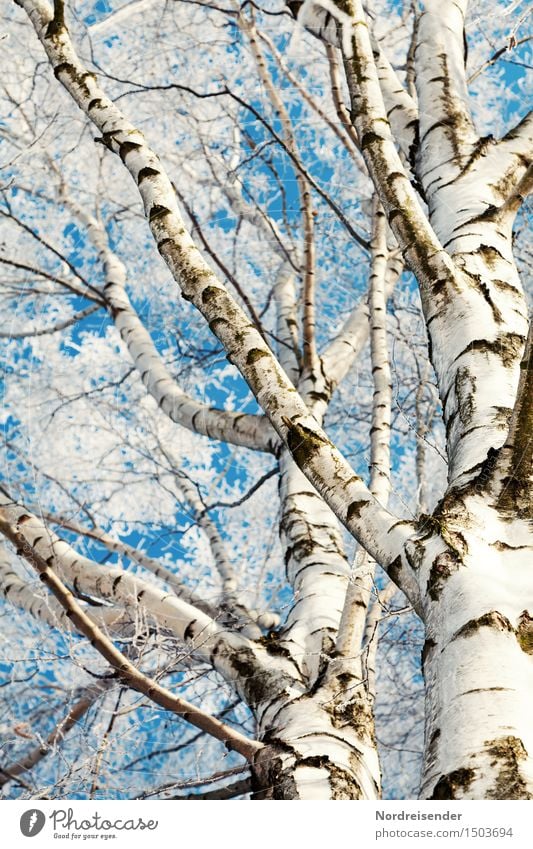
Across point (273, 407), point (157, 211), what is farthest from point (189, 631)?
point (157, 211)

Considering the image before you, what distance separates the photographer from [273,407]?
4.26 feet

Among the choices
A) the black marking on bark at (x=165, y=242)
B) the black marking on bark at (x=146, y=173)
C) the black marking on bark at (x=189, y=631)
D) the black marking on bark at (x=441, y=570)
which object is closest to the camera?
the black marking on bark at (x=441, y=570)

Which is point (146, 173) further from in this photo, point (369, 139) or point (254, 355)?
point (254, 355)

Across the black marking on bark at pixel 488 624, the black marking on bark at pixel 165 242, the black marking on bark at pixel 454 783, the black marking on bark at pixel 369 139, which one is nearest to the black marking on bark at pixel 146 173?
the black marking on bark at pixel 165 242

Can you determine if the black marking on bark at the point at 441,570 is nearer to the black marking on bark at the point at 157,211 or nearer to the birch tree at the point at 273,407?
the birch tree at the point at 273,407

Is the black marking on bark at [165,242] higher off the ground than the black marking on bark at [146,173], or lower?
lower

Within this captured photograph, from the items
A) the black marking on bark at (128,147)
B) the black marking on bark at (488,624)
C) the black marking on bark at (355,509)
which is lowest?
the black marking on bark at (488,624)

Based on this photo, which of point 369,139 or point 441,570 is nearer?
point 441,570
